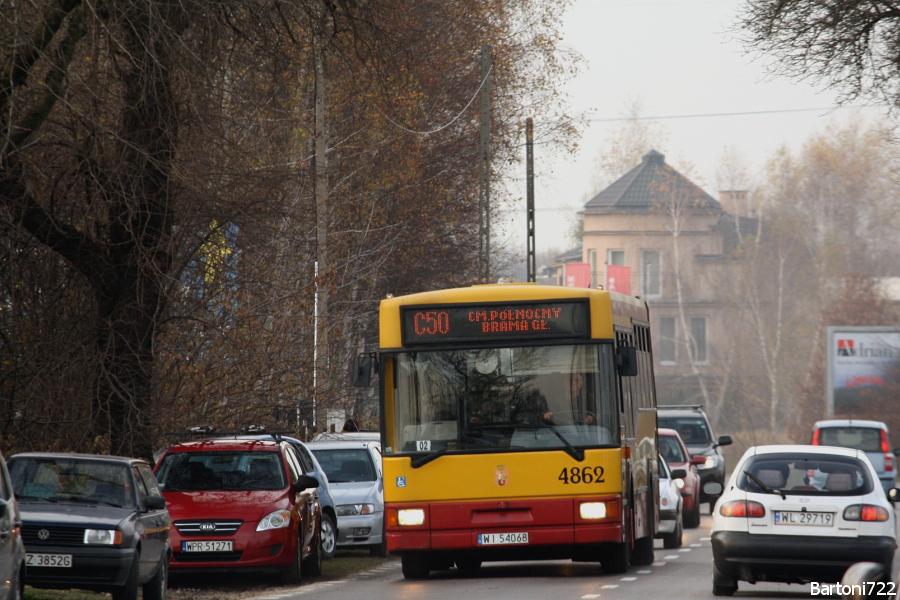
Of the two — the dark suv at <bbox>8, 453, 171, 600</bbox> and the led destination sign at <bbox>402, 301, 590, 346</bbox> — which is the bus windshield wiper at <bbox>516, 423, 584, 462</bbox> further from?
the dark suv at <bbox>8, 453, 171, 600</bbox>

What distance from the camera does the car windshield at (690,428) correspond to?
32.6 meters

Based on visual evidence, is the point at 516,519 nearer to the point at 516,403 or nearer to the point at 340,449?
the point at 516,403

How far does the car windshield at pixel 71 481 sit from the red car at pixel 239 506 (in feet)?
8.30

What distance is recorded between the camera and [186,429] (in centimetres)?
1895

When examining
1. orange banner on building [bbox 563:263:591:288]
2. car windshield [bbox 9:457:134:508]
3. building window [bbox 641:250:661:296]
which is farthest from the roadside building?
car windshield [bbox 9:457:134:508]

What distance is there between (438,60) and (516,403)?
925 inches

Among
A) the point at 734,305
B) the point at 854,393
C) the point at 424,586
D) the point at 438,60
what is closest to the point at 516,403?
the point at 424,586

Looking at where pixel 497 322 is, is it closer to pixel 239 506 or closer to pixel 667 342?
pixel 239 506

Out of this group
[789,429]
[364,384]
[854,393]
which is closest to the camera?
[364,384]

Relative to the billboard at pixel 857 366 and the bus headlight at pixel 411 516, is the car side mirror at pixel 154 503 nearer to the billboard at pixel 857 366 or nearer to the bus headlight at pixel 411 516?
the bus headlight at pixel 411 516

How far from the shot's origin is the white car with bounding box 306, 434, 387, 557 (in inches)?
811

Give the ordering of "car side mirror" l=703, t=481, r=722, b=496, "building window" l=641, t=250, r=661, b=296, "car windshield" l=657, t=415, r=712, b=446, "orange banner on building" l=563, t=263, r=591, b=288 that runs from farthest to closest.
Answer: "building window" l=641, t=250, r=661, b=296, "orange banner on building" l=563, t=263, r=591, b=288, "car windshield" l=657, t=415, r=712, b=446, "car side mirror" l=703, t=481, r=722, b=496

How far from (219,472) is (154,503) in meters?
3.00

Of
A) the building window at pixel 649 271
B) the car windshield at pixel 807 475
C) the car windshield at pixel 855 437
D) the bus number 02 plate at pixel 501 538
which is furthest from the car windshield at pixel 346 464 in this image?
the building window at pixel 649 271
